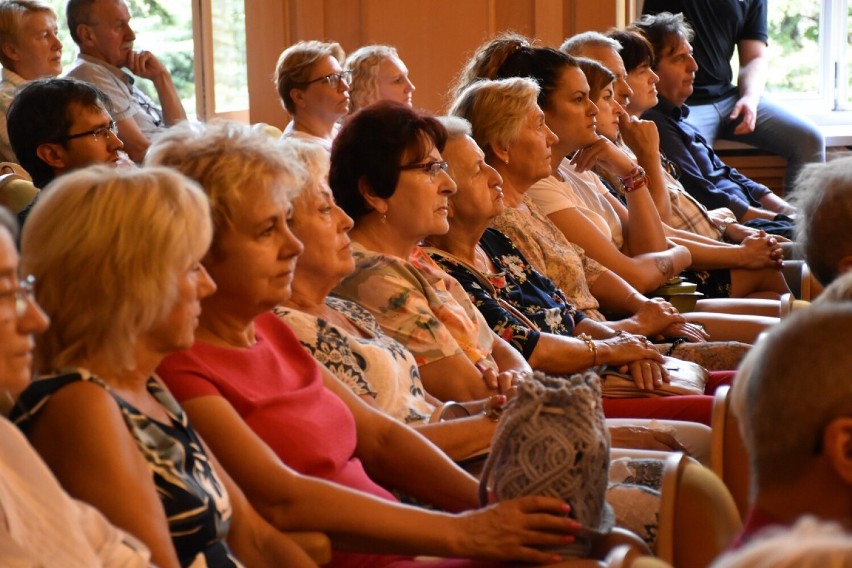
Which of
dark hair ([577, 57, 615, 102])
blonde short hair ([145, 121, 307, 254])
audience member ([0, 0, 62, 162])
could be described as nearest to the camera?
blonde short hair ([145, 121, 307, 254])

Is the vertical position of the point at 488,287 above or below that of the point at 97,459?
below

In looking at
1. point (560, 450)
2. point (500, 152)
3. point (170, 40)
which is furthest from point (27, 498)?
point (170, 40)

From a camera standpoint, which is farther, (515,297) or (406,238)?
(515,297)

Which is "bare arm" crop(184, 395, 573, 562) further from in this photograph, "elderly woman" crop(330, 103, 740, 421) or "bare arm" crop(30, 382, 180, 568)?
"elderly woman" crop(330, 103, 740, 421)

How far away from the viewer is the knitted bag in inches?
69.2

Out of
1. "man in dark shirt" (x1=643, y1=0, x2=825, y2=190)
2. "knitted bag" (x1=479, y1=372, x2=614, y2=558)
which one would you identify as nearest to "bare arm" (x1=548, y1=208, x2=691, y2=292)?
"knitted bag" (x1=479, y1=372, x2=614, y2=558)

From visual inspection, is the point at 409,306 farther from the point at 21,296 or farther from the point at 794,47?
the point at 794,47

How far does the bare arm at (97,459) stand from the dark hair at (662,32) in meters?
4.18

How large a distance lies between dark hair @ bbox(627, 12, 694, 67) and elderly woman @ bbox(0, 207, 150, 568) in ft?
14.0

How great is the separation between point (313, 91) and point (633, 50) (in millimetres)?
1287

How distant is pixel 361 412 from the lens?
2.13 meters

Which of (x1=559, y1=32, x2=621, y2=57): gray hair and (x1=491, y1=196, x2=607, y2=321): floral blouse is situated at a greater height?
(x1=559, y1=32, x2=621, y2=57): gray hair

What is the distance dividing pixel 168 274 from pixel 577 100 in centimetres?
243

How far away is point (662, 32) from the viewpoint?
536cm
